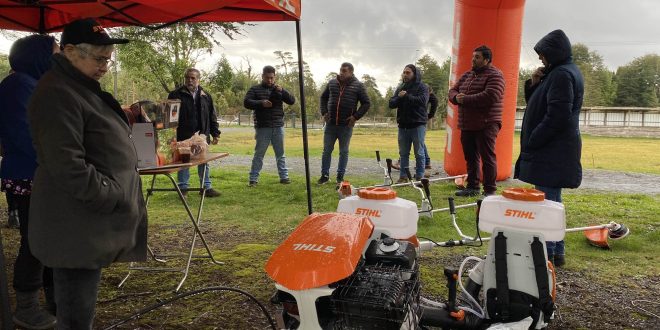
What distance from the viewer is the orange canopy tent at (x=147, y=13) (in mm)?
4082

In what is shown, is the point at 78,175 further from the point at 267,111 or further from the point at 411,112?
the point at 411,112

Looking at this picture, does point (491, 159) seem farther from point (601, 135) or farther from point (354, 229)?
point (601, 135)

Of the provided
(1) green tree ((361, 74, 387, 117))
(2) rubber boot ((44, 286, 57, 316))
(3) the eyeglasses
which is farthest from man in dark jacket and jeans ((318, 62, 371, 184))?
(1) green tree ((361, 74, 387, 117))

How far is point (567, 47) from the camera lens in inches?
145

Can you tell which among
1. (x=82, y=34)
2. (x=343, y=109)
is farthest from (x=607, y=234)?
(x=82, y=34)

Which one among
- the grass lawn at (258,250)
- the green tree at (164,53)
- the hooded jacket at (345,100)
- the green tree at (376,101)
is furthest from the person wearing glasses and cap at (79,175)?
the green tree at (376,101)

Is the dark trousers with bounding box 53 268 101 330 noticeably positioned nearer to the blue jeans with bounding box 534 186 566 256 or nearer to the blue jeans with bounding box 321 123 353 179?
the blue jeans with bounding box 534 186 566 256

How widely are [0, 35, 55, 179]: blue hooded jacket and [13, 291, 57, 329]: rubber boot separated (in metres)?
0.71

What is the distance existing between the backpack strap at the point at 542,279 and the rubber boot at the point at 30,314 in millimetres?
2732

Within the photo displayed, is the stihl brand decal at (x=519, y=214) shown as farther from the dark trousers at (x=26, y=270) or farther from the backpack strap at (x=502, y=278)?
the dark trousers at (x=26, y=270)

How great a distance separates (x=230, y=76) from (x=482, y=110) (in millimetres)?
21570

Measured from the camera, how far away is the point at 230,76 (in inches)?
1023

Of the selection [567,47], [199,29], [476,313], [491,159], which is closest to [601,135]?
[199,29]

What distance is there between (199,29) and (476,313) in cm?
1755
